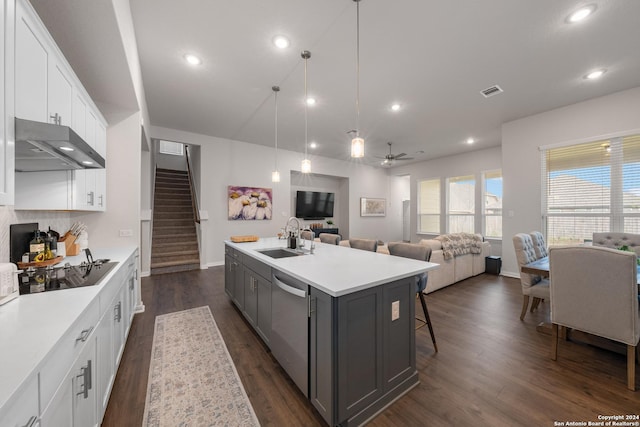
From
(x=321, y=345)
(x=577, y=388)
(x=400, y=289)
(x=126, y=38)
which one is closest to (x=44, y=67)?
(x=126, y=38)

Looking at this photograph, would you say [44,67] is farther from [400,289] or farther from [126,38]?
[400,289]

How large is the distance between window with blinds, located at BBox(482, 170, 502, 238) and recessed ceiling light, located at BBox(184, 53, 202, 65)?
24.0 feet

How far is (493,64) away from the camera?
9.94ft

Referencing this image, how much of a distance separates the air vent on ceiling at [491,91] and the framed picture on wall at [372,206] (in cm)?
523

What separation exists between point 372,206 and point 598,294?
7.15m

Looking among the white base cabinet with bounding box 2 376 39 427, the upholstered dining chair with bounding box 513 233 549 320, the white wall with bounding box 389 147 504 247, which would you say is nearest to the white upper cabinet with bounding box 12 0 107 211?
the white base cabinet with bounding box 2 376 39 427

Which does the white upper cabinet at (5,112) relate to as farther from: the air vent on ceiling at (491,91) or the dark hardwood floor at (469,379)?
the air vent on ceiling at (491,91)

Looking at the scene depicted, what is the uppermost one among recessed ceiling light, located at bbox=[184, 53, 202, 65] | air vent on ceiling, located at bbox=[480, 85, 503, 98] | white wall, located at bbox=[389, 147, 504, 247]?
recessed ceiling light, located at bbox=[184, 53, 202, 65]

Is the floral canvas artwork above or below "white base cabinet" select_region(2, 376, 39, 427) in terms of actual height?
above

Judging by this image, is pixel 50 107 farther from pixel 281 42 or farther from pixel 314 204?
pixel 314 204

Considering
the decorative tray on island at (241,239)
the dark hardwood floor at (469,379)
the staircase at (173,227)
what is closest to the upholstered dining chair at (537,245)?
the dark hardwood floor at (469,379)

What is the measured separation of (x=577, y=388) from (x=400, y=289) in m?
1.55

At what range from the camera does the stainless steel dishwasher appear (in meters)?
1.61

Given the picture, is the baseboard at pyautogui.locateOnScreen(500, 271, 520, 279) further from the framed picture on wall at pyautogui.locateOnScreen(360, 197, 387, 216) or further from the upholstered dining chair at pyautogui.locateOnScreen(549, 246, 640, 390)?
the framed picture on wall at pyautogui.locateOnScreen(360, 197, 387, 216)
